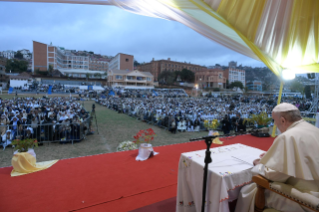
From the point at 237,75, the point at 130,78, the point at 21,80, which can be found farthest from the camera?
the point at 130,78

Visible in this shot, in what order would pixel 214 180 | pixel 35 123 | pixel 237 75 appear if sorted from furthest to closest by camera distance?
1. pixel 237 75
2. pixel 35 123
3. pixel 214 180

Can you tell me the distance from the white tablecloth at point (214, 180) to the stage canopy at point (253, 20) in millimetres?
2502

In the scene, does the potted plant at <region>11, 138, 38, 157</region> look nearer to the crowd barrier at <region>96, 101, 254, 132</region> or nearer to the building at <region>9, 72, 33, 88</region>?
the building at <region>9, 72, 33, 88</region>

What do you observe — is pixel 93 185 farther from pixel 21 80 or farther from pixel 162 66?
pixel 162 66

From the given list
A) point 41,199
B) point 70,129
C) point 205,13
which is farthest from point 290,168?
point 70,129

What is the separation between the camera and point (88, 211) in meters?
2.62

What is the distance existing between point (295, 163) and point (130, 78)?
5132 centimetres

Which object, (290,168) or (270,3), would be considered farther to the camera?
(270,3)

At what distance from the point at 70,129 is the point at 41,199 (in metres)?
5.66

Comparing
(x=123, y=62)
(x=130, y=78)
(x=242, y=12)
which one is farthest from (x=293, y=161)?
(x=123, y=62)

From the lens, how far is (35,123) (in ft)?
24.4

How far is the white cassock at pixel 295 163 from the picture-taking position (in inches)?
65.5

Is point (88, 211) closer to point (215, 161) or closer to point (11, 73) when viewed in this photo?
point (215, 161)

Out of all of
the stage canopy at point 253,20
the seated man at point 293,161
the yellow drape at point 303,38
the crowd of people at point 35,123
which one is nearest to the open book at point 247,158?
the seated man at point 293,161
